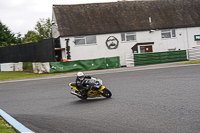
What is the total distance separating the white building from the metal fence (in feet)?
5.90

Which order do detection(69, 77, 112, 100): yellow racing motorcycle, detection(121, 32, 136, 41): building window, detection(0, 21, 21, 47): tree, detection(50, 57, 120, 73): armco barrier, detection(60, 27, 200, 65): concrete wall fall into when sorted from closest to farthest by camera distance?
detection(69, 77, 112, 100): yellow racing motorcycle < detection(50, 57, 120, 73): armco barrier < detection(60, 27, 200, 65): concrete wall < detection(121, 32, 136, 41): building window < detection(0, 21, 21, 47): tree

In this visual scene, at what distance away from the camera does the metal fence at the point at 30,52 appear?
36.3 metres

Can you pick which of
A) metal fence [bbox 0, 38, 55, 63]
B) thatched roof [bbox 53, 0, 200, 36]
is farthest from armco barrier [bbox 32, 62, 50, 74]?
thatched roof [bbox 53, 0, 200, 36]

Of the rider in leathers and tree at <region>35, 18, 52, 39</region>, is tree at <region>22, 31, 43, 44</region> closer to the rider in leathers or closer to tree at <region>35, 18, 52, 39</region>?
tree at <region>35, 18, 52, 39</region>

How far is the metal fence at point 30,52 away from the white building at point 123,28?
70.8 inches

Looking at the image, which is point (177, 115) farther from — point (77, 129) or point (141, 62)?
point (141, 62)

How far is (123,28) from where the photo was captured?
3584 cm

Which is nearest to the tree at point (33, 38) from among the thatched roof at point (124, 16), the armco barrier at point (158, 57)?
the thatched roof at point (124, 16)

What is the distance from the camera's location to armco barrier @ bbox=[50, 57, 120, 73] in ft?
95.6

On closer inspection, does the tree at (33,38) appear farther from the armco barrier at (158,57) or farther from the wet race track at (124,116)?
the wet race track at (124,116)

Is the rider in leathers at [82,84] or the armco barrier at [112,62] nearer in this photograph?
the rider in leathers at [82,84]

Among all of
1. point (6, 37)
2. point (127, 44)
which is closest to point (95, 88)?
point (127, 44)

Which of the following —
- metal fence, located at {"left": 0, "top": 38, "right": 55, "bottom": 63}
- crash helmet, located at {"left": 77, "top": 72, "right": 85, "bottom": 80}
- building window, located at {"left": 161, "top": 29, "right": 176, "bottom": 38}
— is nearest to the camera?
crash helmet, located at {"left": 77, "top": 72, "right": 85, "bottom": 80}

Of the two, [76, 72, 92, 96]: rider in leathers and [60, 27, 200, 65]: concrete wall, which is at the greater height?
[60, 27, 200, 65]: concrete wall
